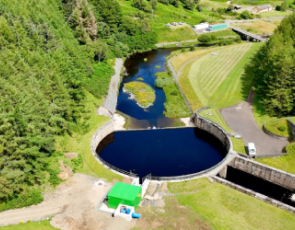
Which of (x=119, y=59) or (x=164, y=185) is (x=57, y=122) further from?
(x=119, y=59)

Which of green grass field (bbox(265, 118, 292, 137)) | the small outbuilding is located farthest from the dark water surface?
the small outbuilding

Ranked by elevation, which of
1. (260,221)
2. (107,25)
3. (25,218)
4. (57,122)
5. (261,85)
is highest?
(107,25)

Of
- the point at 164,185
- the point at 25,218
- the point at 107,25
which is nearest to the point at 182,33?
the point at 107,25

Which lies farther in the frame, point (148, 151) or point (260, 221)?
point (148, 151)

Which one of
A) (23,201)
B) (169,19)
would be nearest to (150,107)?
(23,201)

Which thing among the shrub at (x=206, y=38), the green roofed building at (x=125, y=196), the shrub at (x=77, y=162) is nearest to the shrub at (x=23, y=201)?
the shrub at (x=77, y=162)

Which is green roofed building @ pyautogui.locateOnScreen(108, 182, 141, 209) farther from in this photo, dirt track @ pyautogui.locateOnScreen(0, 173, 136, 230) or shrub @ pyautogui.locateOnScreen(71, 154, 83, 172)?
shrub @ pyautogui.locateOnScreen(71, 154, 83, 172)

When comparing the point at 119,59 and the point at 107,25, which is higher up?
the point at 107,25

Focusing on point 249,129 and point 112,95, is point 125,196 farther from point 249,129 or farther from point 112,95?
point 112,95
